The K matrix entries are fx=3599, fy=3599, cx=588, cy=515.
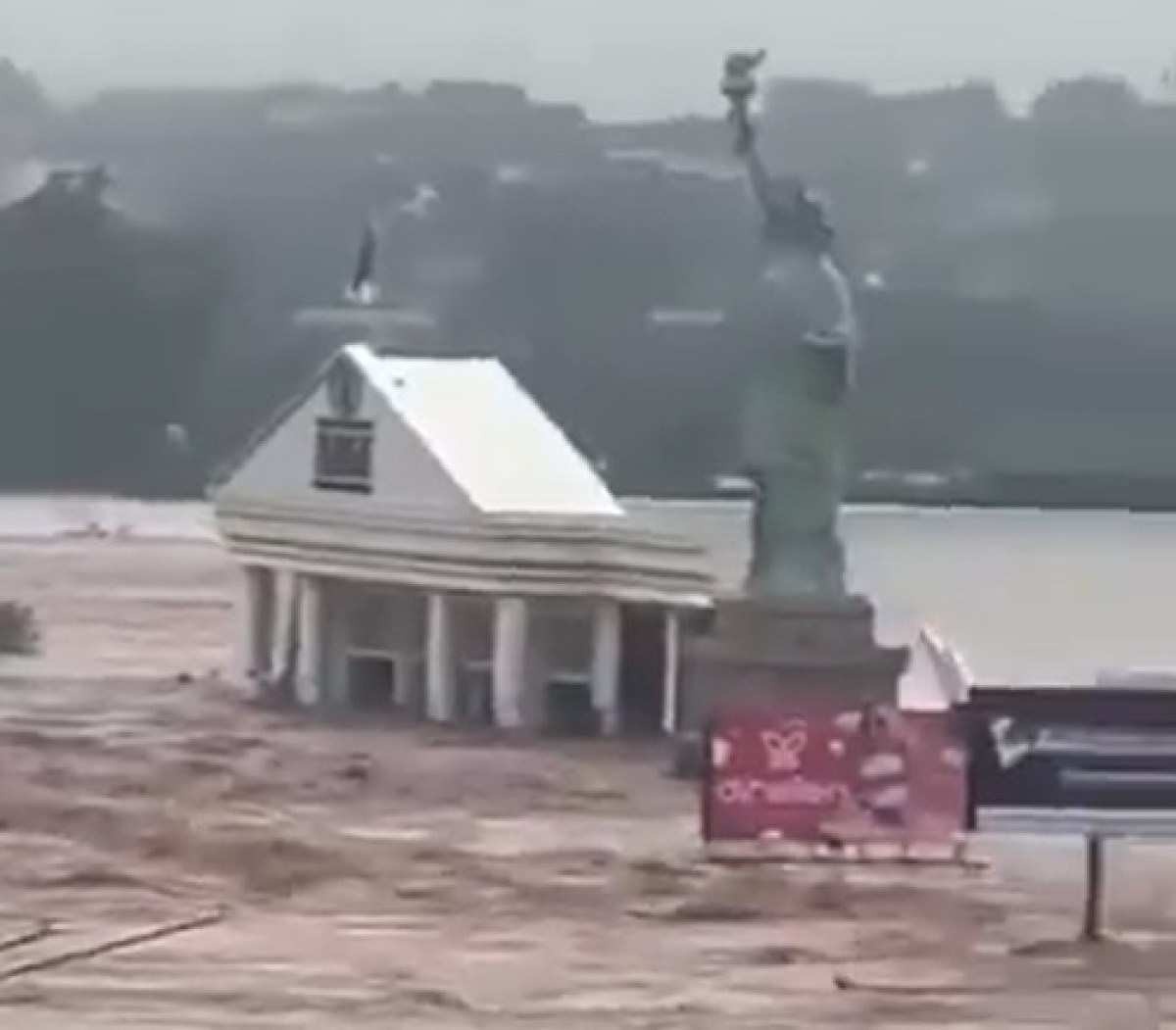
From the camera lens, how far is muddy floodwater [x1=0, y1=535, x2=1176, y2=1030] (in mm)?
5953

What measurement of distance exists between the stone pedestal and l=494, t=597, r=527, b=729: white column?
119 centimetres

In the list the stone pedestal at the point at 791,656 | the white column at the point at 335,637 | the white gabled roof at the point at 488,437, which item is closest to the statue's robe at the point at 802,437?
the stone pedestal at the point at 791,656

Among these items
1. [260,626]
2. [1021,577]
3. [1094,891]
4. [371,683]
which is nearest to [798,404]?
[371,683]

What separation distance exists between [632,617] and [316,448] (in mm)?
1561

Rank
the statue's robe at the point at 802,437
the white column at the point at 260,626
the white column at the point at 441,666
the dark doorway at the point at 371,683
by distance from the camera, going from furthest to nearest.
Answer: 1. the white column at the point at 260,626
2. the dark doorway at the point at 371,683
3. the white column at the point at 441,666
4. the statue's robe at the point at 802,437

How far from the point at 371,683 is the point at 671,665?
1.52 metres

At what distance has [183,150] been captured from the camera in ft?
60.9

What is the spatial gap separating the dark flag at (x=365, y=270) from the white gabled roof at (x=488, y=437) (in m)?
3.19

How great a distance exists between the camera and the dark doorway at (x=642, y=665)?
11.3 metres

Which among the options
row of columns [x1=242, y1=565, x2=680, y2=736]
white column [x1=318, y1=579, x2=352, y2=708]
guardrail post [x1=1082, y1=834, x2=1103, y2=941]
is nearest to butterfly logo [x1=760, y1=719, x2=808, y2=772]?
guardrail post [x1=1082, y1=834, x2=1103, y2=941]

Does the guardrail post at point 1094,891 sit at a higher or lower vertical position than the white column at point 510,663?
lower

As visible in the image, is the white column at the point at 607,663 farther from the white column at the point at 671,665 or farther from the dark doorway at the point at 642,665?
the white column at the point at 671,665

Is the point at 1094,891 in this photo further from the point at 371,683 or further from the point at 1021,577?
the point at 1021,577

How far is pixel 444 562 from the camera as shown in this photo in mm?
11562
